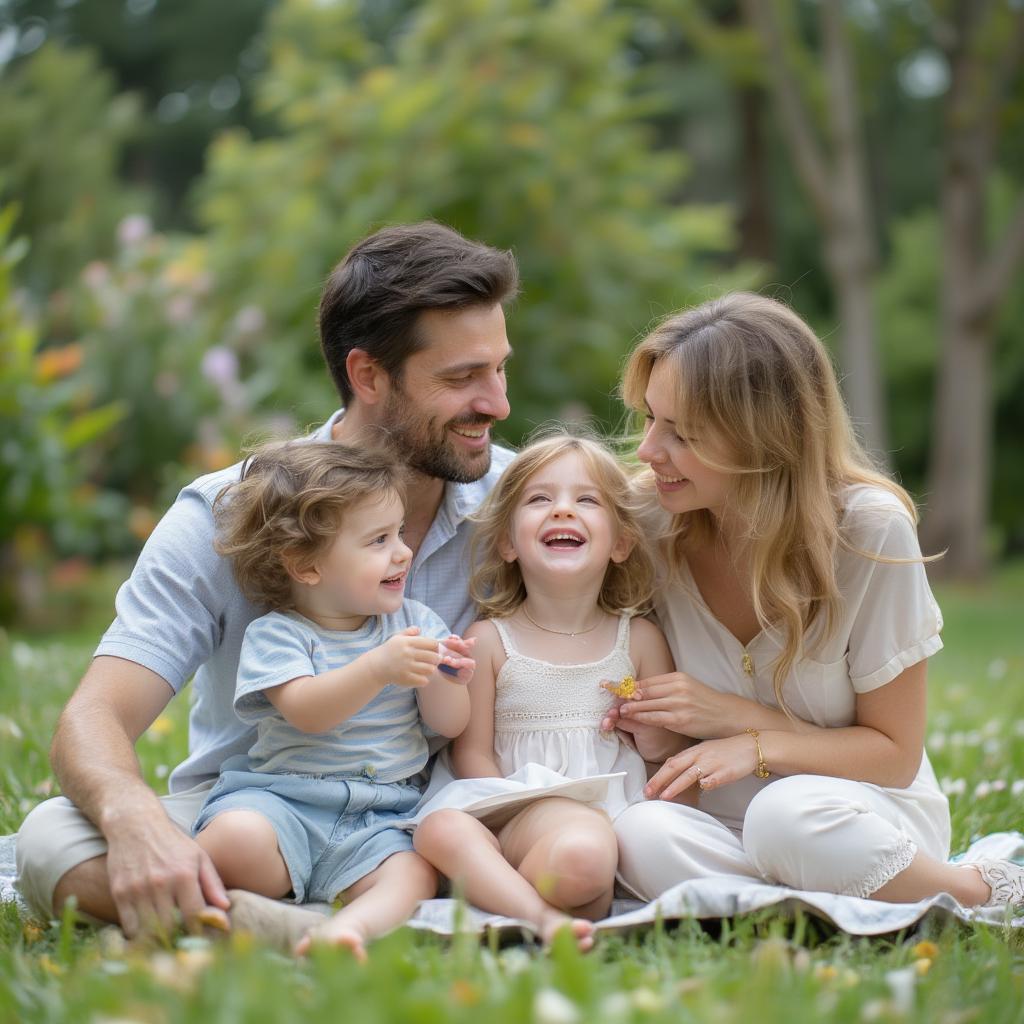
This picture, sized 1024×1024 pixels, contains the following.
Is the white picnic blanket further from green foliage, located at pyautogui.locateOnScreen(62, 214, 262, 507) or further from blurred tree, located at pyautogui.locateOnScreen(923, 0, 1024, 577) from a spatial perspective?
blurred tree, located at pyautogui.locateOnScreen(923, 0, 1024, 577)

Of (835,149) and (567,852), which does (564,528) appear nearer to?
(567,852)

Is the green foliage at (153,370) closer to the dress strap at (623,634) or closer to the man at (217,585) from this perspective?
the man at (217,585)

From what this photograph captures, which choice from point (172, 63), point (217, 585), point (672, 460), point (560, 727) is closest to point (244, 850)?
point (217, 585)

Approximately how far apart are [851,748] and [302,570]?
1265 mm

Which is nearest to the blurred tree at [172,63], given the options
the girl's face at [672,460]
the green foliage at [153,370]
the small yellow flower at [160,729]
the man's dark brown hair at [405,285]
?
the green foliage at [153,370]

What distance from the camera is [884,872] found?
268 cm

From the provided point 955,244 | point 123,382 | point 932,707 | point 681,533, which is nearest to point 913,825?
point 681,533

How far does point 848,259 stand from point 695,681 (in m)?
9.72

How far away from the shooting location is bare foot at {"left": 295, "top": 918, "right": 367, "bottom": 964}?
7.11 ft

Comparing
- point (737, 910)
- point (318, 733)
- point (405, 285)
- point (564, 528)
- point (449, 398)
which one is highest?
point (405, 285)

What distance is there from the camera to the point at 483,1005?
170cm

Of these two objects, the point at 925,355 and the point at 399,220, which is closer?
the point at 399,220

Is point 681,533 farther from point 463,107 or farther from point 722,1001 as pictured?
point 463,107

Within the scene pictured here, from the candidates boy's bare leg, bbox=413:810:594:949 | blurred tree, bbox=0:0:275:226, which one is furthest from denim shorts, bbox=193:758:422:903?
blurred tree, bbox=0:0:275:226
